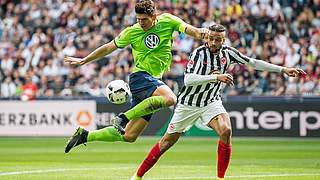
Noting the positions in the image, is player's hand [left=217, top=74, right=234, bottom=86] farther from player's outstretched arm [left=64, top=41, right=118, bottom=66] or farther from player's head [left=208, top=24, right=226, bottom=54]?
player's outstretched arm [left=64, top=41, right=118, bottom=66]

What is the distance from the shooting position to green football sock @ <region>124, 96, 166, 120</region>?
8.12 meters

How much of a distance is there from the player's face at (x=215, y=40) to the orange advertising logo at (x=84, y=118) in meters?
10.9

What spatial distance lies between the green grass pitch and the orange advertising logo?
0.83 metres

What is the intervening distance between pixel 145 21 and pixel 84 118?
10757 mm

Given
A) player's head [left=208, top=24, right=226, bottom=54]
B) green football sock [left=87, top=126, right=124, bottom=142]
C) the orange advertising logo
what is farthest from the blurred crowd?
player's head [left=208, top=24, right=226, bottom=54]

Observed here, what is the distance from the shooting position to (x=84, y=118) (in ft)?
61.2

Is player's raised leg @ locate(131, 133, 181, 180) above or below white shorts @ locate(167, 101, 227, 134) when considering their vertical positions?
below

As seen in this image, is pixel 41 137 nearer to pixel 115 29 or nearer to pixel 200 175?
pixel 115 29

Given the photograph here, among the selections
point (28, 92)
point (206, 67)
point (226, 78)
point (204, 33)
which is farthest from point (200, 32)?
point (28, 92)

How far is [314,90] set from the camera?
1723 cm

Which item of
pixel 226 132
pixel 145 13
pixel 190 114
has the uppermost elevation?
pixel 145 13

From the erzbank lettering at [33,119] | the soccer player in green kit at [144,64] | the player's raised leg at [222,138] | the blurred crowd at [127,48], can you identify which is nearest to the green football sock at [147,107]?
the soccer player in green kit at [144,64]

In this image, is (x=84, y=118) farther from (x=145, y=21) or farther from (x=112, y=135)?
(x=145, y=21)

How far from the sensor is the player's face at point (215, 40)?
26.4 feet
